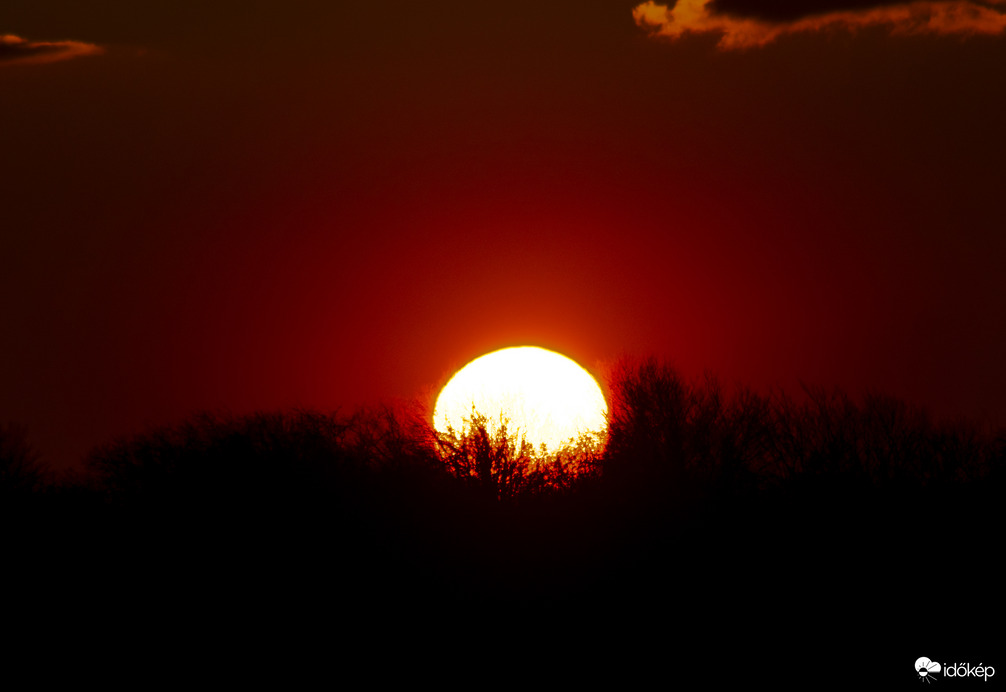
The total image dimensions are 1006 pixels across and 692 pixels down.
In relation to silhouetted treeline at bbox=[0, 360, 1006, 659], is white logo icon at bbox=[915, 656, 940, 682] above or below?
below

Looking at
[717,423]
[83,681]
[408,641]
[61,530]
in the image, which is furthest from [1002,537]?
[61,530]

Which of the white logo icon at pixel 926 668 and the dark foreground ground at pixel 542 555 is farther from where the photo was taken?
the dark foreground ground at pixel 542 555

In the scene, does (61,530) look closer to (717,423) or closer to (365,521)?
(365,521)

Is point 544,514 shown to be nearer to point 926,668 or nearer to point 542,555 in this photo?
point 542,555

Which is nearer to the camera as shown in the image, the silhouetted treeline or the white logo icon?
the white logo icon

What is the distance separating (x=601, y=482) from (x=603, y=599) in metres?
7.85

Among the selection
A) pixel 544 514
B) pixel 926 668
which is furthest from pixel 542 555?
pixel 926 668

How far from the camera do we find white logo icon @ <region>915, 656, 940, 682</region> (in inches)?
902

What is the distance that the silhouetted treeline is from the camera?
A: 29.1 meters

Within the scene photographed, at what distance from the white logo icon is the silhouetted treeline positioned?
2765 millimetres

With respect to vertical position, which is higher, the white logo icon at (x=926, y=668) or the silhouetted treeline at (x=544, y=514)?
the silhouetted treeline at (x=544, y=514)

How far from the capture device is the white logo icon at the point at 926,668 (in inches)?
902

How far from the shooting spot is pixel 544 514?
34406 mm

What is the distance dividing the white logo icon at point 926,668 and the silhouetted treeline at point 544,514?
277 cm
